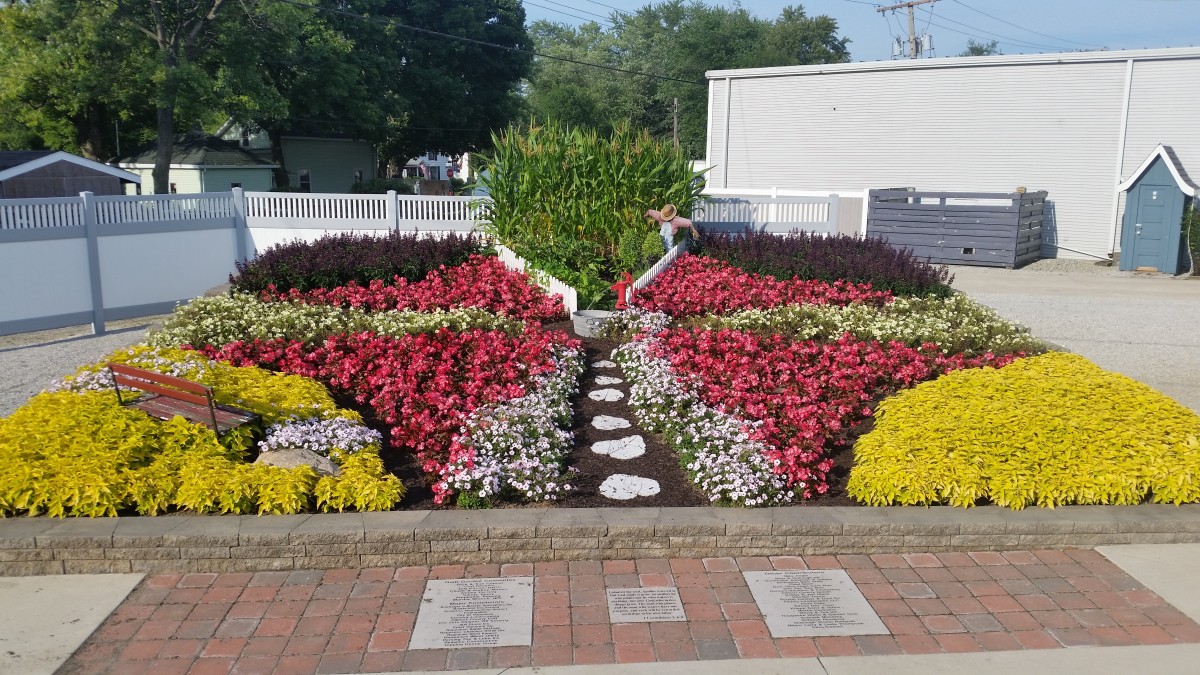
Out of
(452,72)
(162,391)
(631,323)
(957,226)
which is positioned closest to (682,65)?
(452,72)

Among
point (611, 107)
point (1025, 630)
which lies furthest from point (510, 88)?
point (1025, 630)

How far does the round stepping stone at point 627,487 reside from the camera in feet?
18.5

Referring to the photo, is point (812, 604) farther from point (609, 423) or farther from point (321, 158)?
point (321, 158)

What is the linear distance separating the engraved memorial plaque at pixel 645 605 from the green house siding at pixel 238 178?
31029 millimetres

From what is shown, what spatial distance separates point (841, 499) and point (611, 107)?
51.7 meters

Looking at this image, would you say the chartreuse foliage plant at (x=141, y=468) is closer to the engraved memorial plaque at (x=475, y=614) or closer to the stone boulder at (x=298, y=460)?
the stone boulder at (x=298, y=460)

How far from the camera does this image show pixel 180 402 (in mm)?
6043

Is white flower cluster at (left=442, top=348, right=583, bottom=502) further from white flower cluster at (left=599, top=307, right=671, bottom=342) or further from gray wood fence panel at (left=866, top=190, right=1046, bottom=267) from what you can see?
gray wood fence panel at (left=866, top=190, right=1046, bottom=267)

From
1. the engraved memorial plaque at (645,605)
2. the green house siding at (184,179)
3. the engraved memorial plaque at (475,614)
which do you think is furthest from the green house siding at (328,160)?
the engraved memorial plaque at (645,605)

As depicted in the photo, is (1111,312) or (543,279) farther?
(1111,312)

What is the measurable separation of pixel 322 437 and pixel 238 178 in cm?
2999

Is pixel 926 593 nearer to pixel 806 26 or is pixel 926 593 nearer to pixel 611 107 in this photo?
pixel 611 107

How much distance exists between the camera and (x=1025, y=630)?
4.34 meters

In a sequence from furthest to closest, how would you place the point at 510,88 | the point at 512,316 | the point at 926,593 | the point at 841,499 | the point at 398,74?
the point at 510,88 < the point at 398,74 < the point at 512,316 < the point at 841,499 < the point at 926,593
